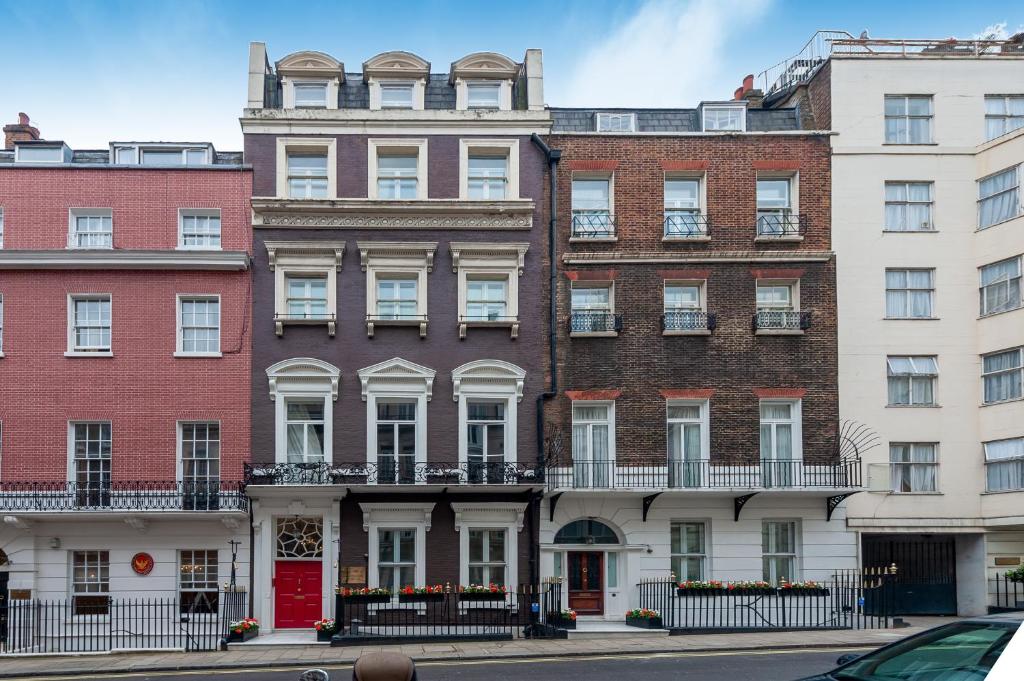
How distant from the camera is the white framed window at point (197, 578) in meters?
24.9

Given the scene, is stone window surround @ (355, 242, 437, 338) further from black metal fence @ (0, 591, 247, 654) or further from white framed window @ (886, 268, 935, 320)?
white framed window @ (886, 268, 935, 320)

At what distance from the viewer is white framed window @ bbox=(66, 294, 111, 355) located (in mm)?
25703

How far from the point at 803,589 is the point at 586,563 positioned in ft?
18.1

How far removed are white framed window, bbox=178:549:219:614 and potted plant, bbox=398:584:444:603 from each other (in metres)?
4.69

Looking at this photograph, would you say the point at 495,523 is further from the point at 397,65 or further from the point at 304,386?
the point at 397,65

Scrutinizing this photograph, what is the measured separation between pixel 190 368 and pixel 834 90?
18.8 m

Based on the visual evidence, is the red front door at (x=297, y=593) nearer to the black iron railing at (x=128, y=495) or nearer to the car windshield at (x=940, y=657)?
the black iron railing at (x=128, y=495)

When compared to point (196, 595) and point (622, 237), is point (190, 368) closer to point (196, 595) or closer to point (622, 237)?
point (196, 595)

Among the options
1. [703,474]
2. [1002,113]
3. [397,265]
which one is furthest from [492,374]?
[1002,113]

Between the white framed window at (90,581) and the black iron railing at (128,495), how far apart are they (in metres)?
1.35

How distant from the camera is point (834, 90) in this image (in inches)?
1085

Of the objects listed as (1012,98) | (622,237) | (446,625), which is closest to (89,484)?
(446,625)

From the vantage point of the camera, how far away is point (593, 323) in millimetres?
26406

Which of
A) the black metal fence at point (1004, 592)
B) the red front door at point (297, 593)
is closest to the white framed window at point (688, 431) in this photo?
the black metal fence at point (1004, 592)
